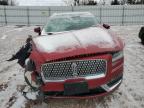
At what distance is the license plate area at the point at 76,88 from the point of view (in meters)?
4.04

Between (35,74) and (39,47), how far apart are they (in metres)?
0.47

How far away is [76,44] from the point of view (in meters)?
4.37

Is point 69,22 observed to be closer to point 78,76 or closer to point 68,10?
point 78,76

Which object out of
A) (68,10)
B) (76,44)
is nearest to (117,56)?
(76,44)

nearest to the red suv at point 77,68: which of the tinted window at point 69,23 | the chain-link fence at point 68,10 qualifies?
the tinted window at point 69,23

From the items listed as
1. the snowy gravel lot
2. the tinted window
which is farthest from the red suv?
the tinted window

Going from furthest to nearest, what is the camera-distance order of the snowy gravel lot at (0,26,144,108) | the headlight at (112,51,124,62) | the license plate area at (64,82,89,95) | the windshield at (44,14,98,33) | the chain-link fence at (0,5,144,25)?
the chain-link fence at (0,5,144,25) → the windshield at (44,14,98,33) → the snowy gravel lot at (0,26,144,108) → the headlight at (112,51,124,62) → the license plate area at (64,82,89,95)

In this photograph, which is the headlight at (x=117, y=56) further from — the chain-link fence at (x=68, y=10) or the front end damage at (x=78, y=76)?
the chain-link fence at (x=68, y=10)

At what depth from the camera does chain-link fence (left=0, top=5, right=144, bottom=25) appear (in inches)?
774

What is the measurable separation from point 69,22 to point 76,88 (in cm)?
272

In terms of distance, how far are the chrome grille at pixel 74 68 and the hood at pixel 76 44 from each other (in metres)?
0.13

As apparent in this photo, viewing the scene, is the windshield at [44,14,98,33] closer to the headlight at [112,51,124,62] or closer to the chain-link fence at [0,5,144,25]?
the headlight at [112,51,124,62]

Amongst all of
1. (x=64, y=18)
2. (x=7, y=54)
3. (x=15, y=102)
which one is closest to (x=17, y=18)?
(x=7, y=54)

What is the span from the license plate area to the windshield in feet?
7.50
